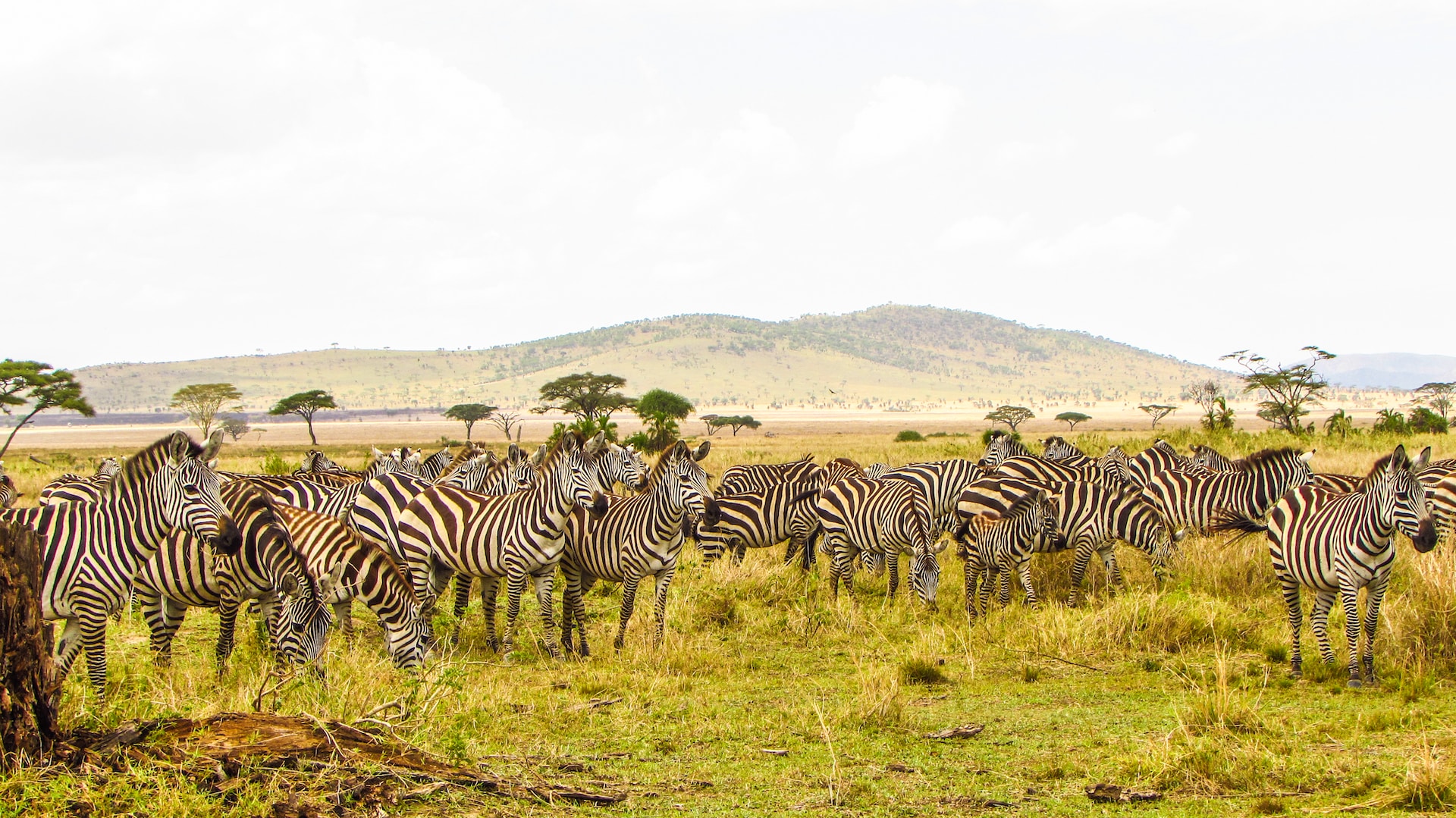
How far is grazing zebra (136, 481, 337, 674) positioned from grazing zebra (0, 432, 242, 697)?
0.33 metres

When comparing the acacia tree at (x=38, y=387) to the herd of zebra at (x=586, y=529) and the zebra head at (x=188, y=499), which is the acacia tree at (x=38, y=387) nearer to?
the herd of zebra at (x=586, y=529)

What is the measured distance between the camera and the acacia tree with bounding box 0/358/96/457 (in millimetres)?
→ 41781

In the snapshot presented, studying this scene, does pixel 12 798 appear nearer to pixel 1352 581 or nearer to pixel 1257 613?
pixel 1352 581

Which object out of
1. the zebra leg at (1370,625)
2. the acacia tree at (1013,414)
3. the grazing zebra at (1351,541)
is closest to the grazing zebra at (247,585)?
the grazing zebra at (1351,541)

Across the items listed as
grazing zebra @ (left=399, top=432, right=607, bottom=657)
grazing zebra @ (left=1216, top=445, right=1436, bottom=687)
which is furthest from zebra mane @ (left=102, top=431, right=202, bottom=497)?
grazing zebra @ (left=1216, top=445, right=1436, bottom=687)

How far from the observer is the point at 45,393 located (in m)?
43.7

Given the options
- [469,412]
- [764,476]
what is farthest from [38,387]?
[764,476]

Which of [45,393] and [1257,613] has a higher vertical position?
[45,393]

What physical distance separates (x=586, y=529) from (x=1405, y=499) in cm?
682

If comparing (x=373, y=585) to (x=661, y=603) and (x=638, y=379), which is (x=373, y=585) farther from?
(x=638, y=379)

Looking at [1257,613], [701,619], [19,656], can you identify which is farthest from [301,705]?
[1257,613]

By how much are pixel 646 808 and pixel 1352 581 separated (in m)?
5.71

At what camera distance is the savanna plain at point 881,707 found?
556cm

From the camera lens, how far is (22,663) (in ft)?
15.1
